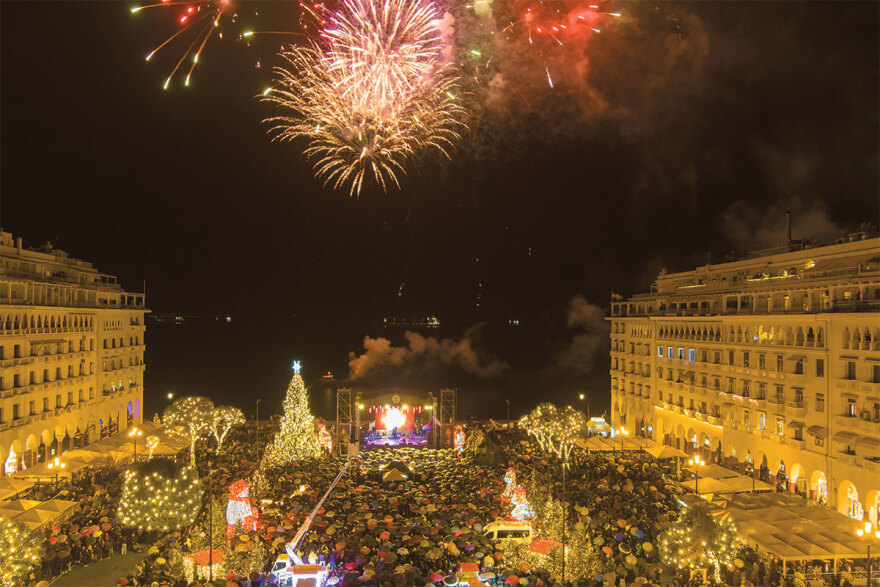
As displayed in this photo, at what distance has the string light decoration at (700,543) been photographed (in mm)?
14430

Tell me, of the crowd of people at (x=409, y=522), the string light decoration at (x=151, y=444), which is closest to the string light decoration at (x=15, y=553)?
the crowd of people at (x=409, y=522)

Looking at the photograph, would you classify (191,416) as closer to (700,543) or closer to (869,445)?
(700,543)

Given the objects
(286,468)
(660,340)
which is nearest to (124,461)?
(286,468)

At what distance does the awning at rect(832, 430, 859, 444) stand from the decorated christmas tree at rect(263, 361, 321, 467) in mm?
22978

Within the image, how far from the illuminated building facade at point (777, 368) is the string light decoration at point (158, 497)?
23245 mm

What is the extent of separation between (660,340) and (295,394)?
74.7 ft

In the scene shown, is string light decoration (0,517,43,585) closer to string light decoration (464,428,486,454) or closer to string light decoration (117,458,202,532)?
string light decoration (117,458,202,532)

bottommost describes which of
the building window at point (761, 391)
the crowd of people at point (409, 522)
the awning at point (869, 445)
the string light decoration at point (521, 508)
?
the crowd of people at point (409, 522)

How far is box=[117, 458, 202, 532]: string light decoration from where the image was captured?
16.1 meters

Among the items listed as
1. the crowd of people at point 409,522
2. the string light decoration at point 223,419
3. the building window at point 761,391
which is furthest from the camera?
the string light decoration at point 223,419

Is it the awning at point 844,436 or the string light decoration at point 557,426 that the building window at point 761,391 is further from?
the string light decoration at point 557,426

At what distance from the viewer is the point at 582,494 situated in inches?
895

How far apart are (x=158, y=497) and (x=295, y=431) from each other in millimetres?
11657

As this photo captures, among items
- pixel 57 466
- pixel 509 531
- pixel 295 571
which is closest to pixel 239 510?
pixel 295 571
